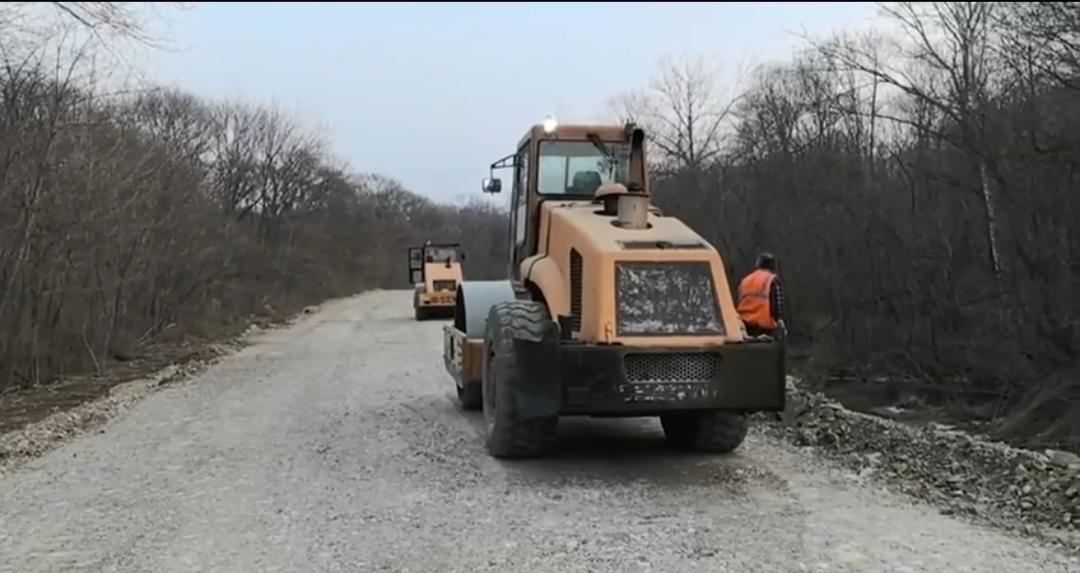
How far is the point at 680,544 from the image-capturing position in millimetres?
6258

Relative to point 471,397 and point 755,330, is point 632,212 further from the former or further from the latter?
point 471,397

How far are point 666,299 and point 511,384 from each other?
1371 millimetres

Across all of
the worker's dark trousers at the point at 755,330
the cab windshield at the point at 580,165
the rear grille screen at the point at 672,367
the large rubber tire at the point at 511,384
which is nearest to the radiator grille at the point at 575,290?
the large rubber tire at the point at 511,384

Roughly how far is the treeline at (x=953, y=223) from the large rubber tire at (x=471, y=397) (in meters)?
5.37

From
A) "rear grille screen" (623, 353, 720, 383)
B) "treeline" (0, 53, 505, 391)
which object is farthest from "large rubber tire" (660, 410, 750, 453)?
"treeline" (0, 53, 505, 391)

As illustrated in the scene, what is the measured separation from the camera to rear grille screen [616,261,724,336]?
810 cm

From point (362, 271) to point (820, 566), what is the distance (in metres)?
70.5

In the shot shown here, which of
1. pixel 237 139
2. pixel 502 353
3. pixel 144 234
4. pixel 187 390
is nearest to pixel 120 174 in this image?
pixel 144 234

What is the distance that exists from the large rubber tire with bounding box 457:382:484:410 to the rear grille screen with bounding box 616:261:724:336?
353cm

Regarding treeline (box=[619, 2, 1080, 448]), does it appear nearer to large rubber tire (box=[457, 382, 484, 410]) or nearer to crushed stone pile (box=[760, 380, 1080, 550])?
crushed stone pile (box=[760, 380, 1080, 550])

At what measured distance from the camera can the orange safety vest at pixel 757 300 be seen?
1073cm

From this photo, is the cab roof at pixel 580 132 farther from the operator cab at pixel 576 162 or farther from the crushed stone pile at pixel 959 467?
the crushed stone pile at pixel 959 467

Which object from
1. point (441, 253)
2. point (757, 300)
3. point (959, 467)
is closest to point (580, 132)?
point (757, 300)

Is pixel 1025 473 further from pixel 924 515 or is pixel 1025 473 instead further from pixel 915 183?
pixel 915 183
